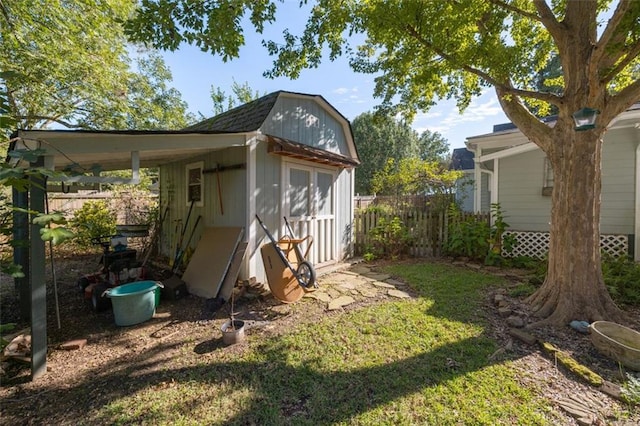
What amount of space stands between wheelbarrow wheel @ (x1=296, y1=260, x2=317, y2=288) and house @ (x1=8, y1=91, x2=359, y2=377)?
0.76 m

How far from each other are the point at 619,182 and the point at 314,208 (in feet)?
22.2

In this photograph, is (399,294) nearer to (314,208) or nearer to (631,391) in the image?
(314,208)

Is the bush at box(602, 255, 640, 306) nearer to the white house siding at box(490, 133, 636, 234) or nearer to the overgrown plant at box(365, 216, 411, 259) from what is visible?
the white house siding at box(490, 133, 636, 234)

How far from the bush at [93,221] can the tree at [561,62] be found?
7.72 m

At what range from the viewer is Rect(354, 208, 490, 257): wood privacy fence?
24.7 ft

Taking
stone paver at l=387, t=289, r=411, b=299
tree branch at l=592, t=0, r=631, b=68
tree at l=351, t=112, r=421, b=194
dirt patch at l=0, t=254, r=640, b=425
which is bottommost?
dirt patch at l=0, t=254, r=640, b=425

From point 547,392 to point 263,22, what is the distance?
5172mm

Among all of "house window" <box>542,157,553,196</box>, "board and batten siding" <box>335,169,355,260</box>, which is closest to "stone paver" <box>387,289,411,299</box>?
"board and batten siding" <box>335,169,355,260</box>

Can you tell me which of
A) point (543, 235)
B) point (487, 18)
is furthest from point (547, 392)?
point (543, 235)

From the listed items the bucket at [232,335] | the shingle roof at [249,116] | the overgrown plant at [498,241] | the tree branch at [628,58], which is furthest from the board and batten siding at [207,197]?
the overgrown plant at [498,241]

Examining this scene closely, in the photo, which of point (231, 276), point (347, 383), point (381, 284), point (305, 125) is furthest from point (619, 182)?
point (231, 276)

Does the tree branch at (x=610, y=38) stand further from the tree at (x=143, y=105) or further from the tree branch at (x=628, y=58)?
the tree at (x=143, y=105)

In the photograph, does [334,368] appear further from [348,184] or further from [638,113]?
[638,113]

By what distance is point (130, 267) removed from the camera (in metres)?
4.64
